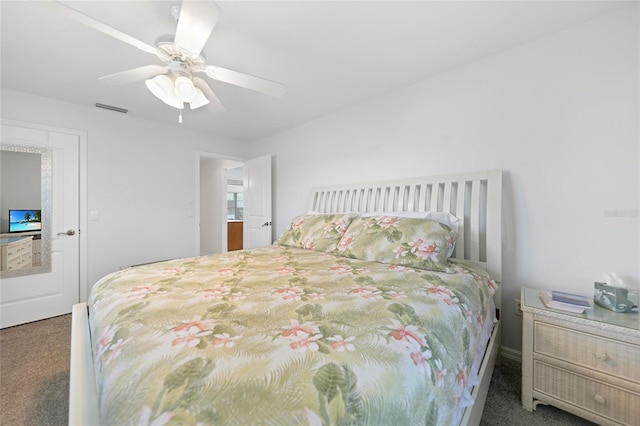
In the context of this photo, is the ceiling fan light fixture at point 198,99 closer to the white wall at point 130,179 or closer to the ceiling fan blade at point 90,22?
the ceiling fan blade at point 90,22

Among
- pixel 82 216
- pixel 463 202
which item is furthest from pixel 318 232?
pixel 82 216

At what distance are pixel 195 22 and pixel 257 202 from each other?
9.73 ft

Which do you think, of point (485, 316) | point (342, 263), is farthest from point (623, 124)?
point (342, 263)

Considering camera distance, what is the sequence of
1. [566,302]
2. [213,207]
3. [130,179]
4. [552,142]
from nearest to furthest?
[566,302] < [552,142] < [130,179] < [213,207]

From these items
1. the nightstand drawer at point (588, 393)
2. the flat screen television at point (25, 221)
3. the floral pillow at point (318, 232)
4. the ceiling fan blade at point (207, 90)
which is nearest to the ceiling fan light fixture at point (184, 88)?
the ceiling fan blade at point (207, 90)

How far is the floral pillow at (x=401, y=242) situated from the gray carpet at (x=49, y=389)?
2.81 ft

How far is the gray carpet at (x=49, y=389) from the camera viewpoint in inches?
55.5

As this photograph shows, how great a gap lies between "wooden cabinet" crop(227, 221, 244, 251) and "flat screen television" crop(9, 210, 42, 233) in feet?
13.2

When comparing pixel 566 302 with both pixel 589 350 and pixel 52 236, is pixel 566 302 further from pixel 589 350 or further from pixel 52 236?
pixel 52 236

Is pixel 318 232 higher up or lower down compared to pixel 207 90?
lower down

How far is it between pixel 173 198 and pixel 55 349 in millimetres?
2042

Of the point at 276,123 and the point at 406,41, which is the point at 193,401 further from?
the point at 276,123

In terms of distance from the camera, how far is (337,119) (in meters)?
3.16

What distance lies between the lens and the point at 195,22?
1.23 m
